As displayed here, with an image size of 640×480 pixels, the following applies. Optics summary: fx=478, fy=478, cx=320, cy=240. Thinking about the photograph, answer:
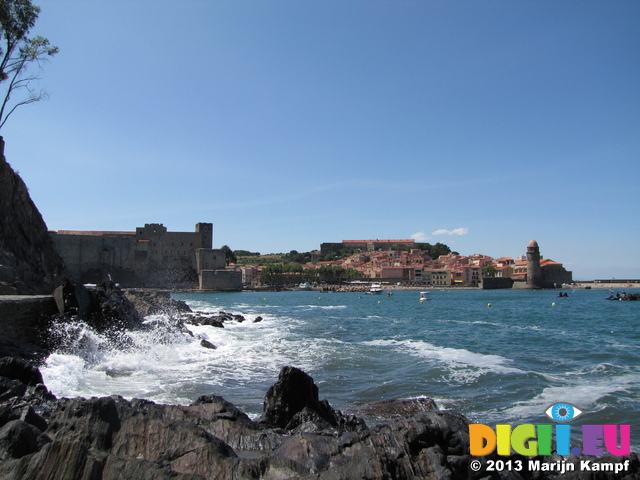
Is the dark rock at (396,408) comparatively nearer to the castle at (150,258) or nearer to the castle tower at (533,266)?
the castle at (150,258)

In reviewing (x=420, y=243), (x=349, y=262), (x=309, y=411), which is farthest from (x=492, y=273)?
(x=309, y=411)

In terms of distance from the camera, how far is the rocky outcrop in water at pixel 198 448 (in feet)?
9.43

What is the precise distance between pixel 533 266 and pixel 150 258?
6045cm

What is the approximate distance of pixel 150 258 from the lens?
207ft

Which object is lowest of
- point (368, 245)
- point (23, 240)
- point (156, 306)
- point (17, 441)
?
point (156, 306)

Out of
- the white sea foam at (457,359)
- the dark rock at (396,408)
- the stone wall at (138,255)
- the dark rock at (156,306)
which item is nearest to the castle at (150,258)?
the stone wall at (138,255)

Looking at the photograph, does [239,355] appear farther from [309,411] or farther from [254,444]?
[254,444]

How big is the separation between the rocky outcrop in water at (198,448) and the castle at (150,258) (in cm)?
5717

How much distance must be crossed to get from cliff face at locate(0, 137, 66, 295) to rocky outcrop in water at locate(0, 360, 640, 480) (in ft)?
40.0

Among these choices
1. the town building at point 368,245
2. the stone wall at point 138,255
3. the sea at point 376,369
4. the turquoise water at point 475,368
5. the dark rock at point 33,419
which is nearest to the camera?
the dark rock at point 33,419

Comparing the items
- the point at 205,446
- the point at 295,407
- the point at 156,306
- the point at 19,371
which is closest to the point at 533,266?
the point at 156,306

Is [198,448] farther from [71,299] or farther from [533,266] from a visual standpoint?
[533,266]

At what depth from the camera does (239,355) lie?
502 inches

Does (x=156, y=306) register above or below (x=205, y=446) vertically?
below
